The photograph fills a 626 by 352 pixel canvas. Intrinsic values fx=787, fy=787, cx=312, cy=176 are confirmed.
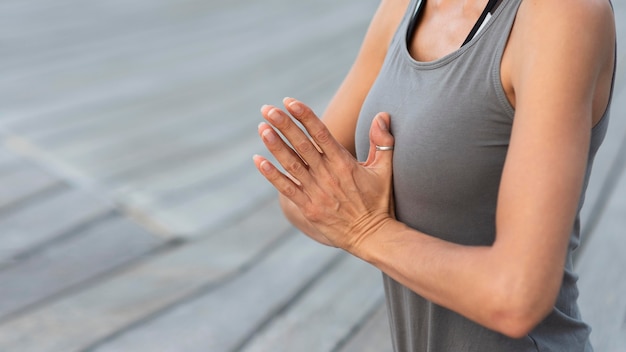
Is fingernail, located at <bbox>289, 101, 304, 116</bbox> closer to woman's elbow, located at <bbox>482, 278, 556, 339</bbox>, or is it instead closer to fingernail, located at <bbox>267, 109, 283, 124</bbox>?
fingernail, located at <bbox>267, 109, 283, 124</bbox>


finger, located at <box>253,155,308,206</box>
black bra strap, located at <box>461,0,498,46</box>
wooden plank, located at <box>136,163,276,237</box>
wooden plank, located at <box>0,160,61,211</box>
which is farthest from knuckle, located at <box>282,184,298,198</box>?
wooden plank, located at <box>0,160,61,211</box>

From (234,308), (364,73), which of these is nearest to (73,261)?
(234,308)

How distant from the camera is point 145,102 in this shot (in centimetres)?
398

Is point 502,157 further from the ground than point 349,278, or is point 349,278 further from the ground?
point 502,157

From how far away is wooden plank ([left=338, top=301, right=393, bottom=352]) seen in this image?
2.04 m

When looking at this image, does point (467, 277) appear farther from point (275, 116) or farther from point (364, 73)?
point (364, 73)

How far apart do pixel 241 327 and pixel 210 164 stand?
49.1 inches

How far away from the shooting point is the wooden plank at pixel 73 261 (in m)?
2.29

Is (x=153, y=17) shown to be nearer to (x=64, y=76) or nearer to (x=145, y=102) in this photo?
(x=64, y=76)

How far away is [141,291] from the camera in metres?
2.33

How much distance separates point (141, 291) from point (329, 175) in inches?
59.3

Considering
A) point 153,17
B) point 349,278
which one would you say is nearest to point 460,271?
point 349,278

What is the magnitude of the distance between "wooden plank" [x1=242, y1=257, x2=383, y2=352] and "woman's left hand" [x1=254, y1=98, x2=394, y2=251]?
1132mm

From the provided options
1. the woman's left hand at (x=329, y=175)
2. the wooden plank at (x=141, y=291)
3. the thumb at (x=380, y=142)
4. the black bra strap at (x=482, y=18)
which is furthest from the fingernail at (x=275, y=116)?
the wooden plank at (x=141, y=291)
